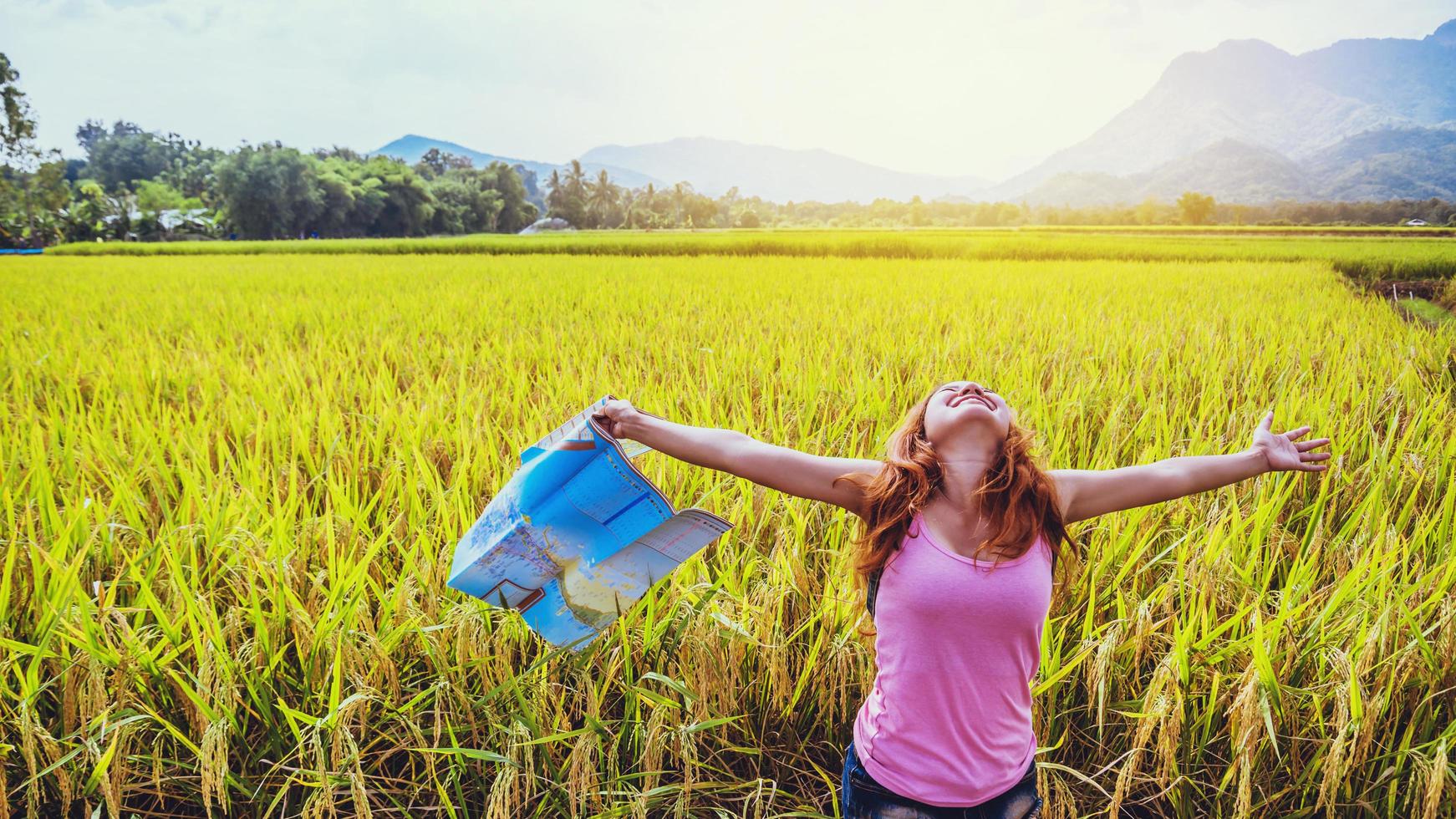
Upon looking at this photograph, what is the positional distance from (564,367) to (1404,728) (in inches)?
120

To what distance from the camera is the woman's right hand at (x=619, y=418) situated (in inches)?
44.9

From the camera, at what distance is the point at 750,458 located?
3.56 feet

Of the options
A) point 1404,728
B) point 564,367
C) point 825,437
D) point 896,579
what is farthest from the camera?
point 564,367

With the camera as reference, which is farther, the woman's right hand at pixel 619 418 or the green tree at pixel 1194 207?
the green tree at pixel 1194 207

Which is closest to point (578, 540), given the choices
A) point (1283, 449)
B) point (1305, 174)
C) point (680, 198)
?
point (1283, 449)

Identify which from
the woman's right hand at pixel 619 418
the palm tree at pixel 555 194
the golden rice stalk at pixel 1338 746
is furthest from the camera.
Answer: the palm tree at pixel 555 194

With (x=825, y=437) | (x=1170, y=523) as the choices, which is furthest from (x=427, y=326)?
(x=1170, y=523)

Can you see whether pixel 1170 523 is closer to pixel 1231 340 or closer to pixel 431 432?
pixel 431 432

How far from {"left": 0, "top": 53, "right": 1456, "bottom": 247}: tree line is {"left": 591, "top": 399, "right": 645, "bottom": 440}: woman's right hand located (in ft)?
94.6

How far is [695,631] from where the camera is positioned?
1.33 m

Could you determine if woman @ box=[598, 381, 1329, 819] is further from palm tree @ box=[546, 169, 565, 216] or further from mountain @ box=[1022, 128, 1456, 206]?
mountain @ box=[1022, 128, 1456, 206]

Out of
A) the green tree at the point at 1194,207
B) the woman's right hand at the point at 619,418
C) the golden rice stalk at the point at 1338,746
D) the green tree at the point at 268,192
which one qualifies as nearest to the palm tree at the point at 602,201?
the green tree at the point at 268,192

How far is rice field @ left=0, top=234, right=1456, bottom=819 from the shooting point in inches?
45.9

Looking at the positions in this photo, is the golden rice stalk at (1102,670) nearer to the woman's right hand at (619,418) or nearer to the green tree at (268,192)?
the woman's right hand at (619,418)
